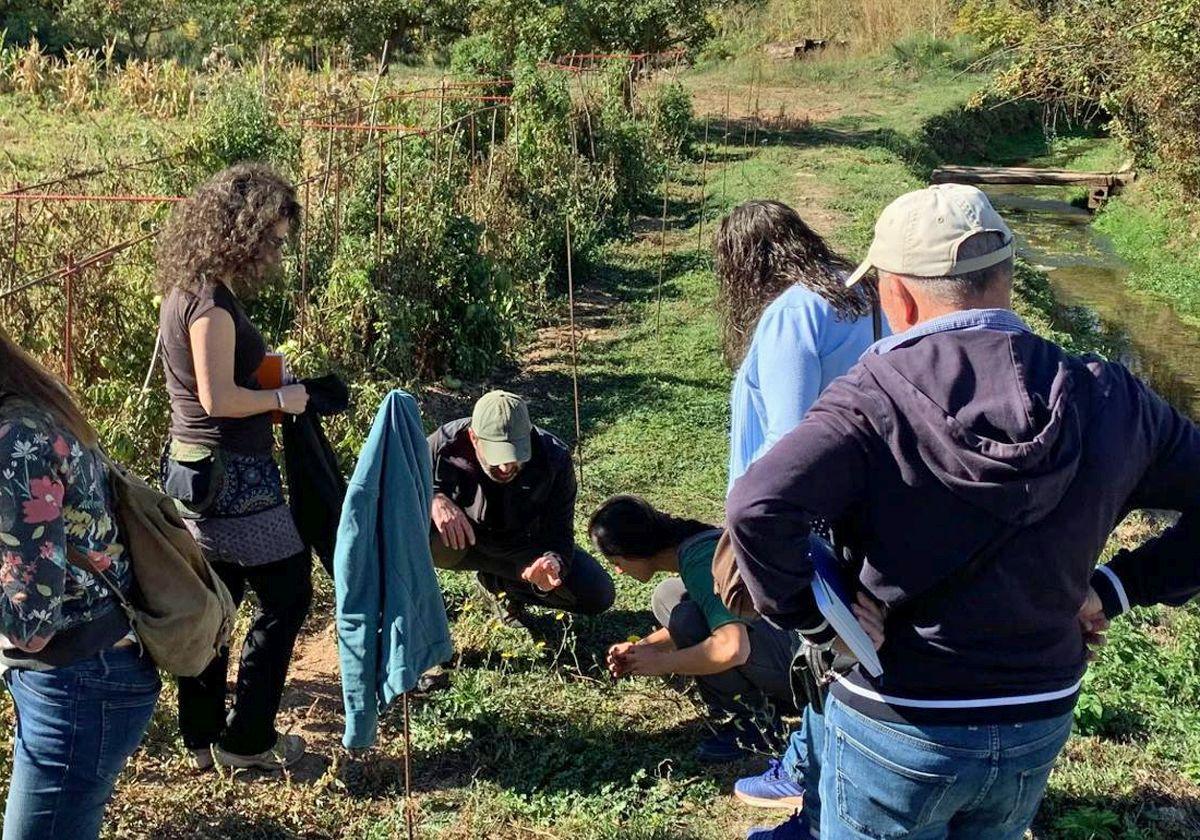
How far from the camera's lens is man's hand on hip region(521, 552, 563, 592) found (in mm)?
4344

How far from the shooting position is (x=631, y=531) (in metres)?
3.94

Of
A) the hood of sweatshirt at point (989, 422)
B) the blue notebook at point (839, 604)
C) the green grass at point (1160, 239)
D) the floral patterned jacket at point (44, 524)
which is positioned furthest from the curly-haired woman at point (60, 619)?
the green grass at point (1160, 239)

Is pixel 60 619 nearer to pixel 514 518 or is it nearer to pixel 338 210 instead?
pixel 514 518

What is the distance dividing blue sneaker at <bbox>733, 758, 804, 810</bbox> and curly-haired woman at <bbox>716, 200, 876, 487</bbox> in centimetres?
104

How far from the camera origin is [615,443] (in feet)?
23.7

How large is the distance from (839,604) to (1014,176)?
21.1 meters

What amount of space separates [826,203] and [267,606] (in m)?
A: 12.7

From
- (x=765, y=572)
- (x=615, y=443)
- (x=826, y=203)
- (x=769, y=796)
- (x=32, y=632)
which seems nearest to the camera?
(x=765, y=572)

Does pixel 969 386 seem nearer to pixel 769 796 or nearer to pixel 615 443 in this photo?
pixel 769 796

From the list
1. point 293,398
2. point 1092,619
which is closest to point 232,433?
point 293,398

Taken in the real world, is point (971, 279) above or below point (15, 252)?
above

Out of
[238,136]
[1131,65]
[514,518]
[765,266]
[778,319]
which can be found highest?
[1131,65]

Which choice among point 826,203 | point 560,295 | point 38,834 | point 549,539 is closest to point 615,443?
point 549,539

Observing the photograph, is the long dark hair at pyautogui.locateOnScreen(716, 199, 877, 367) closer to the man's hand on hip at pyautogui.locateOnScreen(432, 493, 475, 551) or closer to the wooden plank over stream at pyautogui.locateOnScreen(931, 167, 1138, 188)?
the man's hand on hip at pyautogui.locateOnScreen(432, 493, 475, 551)
